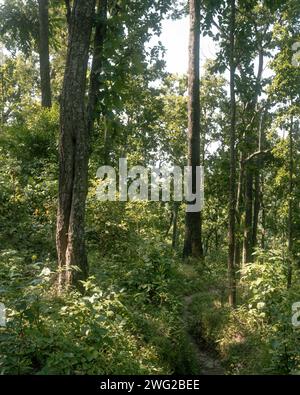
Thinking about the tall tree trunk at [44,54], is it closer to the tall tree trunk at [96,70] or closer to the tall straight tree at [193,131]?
the tall straight tree at [193,131]

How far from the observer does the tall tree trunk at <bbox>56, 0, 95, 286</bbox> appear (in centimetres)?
758

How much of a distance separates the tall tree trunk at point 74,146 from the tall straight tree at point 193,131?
21.0ft

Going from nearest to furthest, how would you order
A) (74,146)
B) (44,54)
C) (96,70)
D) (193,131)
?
(74,146), (96,70), (193,131), (44,54)

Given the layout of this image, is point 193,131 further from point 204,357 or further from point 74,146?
point 204,357

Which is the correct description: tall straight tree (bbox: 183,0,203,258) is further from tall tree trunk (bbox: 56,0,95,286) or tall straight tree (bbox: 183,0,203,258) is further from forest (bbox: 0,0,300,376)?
tall tree trunk (bbox: 56,0,95,286)

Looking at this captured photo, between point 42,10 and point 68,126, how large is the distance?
11.0 metres

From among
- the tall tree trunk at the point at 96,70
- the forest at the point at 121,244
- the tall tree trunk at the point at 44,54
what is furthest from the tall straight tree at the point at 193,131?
the tall tree trunk at the point at 44,54

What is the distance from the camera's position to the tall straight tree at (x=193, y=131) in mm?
13516

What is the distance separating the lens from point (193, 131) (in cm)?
1396

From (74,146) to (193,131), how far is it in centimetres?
686

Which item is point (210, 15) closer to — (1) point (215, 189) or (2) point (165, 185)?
(1) point (215, 189)

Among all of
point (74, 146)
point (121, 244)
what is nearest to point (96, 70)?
point (74, 146)

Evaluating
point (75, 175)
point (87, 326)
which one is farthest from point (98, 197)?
point (87, 326)

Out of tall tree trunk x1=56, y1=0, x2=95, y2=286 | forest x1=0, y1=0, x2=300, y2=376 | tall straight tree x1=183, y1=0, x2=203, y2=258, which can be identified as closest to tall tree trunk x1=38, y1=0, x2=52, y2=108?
forest x1=0, y1=0, x2=300, y2=376
